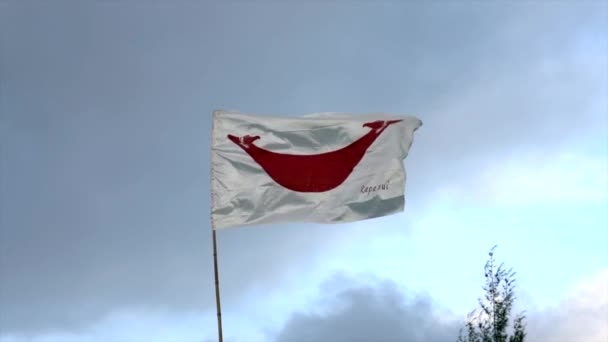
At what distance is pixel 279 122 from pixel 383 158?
3425 millimetres

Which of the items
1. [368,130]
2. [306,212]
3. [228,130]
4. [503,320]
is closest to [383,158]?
[368,130]

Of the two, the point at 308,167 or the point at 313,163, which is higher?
the point at 313,163

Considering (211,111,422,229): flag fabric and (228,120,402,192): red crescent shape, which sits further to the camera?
(228,120,402,192): red crescent shape

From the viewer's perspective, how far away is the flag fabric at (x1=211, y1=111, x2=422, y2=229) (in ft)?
80.9

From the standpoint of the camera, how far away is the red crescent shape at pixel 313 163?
25.3 m

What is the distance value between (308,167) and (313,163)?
235 mm

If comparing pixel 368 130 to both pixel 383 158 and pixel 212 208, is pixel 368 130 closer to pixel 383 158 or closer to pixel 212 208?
pixel 383 158

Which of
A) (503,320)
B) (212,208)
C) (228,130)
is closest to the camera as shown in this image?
(212,208)

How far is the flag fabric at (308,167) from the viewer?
24.7 m

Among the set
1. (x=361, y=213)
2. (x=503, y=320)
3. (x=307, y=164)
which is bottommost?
(x=503, y=320)

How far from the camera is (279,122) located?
85.3 ft

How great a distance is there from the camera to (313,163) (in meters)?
26.0

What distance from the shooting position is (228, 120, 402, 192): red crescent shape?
997 inches

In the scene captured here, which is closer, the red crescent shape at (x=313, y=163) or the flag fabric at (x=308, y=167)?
→ the flag fabric at (x=308, y=167)
